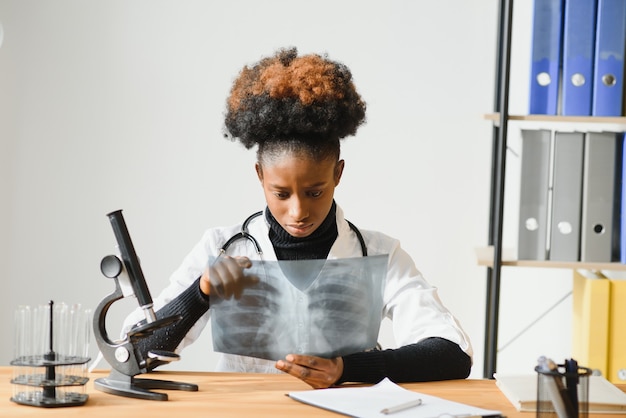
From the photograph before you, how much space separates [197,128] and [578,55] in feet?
3.96

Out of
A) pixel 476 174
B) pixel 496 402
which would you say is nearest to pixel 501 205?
pixel 476 174

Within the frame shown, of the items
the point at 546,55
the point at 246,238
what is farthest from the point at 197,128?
the point at 546,55

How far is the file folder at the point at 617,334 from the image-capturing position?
89.7 inches

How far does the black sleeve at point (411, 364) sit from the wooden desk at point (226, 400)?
2 cm

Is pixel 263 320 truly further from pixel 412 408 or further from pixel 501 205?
pixel 501 205

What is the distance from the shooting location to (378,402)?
1.29 metres

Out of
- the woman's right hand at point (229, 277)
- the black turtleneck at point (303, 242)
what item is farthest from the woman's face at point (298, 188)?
the woman's right hand at point (229, 277)

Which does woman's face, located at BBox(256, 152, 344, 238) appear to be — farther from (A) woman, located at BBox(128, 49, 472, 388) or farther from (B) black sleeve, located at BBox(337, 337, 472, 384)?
(B) black sleeve, located at BBox(337, 337, 472, 384)

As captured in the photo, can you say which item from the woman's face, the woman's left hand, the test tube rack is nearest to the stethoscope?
the woman's face

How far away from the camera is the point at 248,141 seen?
1.74 m

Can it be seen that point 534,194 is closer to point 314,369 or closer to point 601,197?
point 601,197

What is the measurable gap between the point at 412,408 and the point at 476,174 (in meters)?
1.59

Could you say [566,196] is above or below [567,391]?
above

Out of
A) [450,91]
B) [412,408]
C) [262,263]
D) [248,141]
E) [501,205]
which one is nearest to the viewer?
[412,408]
